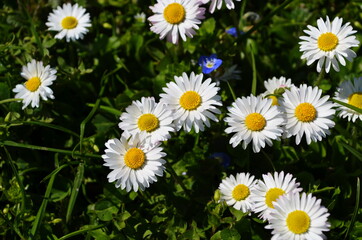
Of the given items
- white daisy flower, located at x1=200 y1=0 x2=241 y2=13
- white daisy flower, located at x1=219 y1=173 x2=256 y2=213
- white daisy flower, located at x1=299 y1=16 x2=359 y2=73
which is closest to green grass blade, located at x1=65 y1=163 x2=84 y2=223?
white daisy flower, located at x1=219 y1=173 x2=256 y2=213

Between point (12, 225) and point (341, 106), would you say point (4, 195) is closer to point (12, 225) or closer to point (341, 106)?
point (12, 225)

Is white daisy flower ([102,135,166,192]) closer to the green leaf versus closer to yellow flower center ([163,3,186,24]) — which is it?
the green leaf

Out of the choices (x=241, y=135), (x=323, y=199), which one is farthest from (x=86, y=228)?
(x=323, y=199)

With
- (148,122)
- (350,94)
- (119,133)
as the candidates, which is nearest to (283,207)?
(148,122)

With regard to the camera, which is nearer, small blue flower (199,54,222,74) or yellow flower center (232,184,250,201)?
yellow flower center (232,184,250,201)

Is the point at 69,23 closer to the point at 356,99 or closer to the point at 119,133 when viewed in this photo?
the point at 119,133

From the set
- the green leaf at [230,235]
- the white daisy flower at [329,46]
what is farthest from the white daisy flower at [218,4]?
the green leaf at [230,235]

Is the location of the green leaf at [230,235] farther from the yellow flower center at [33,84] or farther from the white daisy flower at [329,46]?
the yellow flower center at [33,84]
